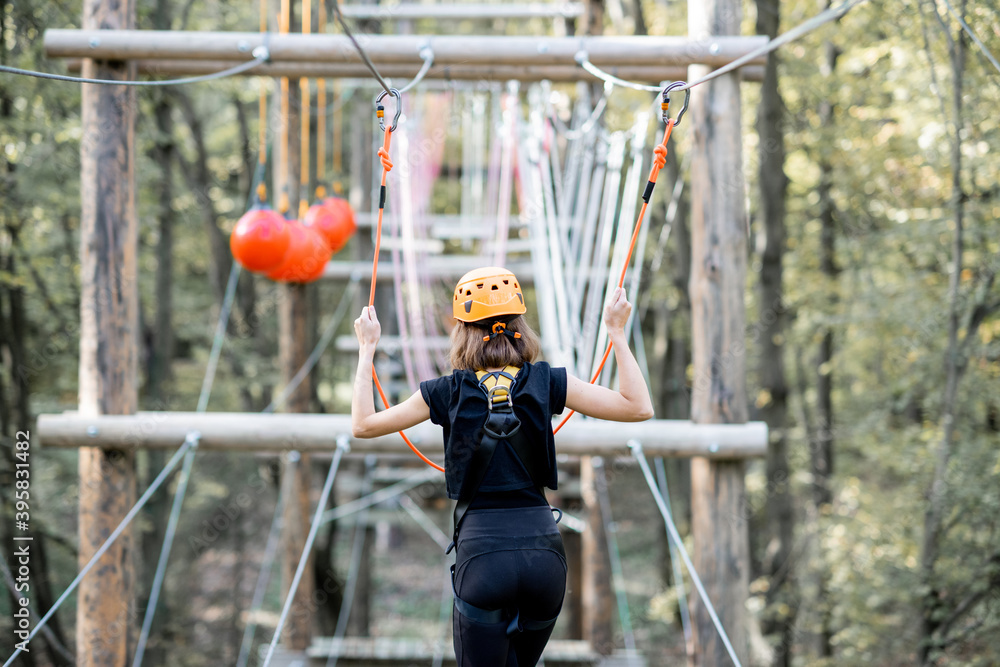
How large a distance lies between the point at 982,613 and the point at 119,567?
4.50m

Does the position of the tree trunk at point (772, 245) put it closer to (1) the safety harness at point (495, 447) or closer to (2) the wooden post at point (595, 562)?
(2) the wooden post at point (595, 562)

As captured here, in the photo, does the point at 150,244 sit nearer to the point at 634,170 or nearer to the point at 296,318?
the point at 296,318

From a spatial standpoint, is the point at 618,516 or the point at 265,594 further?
the point at 618,516

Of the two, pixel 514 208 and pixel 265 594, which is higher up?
pixel 514 208

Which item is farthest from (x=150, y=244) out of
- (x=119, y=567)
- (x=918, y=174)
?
(x=918, y=174)

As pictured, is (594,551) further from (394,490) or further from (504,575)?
(504,575)

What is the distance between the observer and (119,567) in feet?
8.82

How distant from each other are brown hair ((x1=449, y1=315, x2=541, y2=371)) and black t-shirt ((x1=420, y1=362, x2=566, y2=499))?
33 mm

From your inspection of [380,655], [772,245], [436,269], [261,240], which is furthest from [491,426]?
[772,245]

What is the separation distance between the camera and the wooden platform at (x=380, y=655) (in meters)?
4.23

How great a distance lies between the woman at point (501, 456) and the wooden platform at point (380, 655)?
2.86 m

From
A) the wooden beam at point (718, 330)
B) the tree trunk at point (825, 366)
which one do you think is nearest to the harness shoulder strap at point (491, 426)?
the wooden beam at point (718, 330)

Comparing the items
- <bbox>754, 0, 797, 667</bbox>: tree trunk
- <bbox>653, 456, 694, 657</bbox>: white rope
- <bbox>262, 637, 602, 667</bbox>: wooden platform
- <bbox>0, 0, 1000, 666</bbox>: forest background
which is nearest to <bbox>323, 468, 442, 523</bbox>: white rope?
<bbox>262, 637, 602, 667</bbox>: wooden platform

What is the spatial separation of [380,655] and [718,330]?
106 inches
